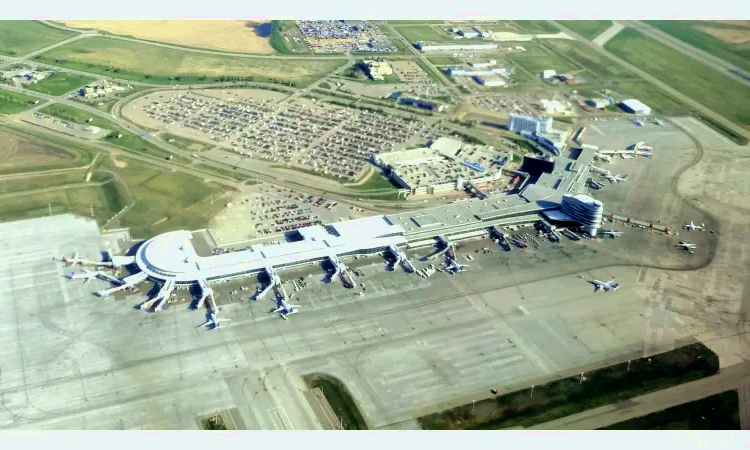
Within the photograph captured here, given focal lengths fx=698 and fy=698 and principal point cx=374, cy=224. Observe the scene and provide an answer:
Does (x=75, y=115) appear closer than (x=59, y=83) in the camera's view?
Yes

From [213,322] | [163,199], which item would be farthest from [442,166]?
[213,322]

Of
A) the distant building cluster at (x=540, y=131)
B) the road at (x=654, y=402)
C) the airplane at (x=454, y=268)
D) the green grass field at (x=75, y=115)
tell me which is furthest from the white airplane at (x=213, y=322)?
the distant building cluster at (x=540, y=131)

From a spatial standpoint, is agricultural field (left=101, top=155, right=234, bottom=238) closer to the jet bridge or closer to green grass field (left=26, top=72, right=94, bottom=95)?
the jet bridge

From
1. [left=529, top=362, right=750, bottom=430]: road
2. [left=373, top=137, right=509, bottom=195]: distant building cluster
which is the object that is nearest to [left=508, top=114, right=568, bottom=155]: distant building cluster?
[left=373, top=137, right=509, bottom=195]: distant building cluster

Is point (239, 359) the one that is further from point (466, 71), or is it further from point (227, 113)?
point (466, 71)

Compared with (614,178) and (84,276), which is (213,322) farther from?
(614,178)

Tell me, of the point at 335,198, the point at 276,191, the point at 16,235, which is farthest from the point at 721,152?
the point at 16,235

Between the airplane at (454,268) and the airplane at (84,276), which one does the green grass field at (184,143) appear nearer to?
the airplane at (84,276)
